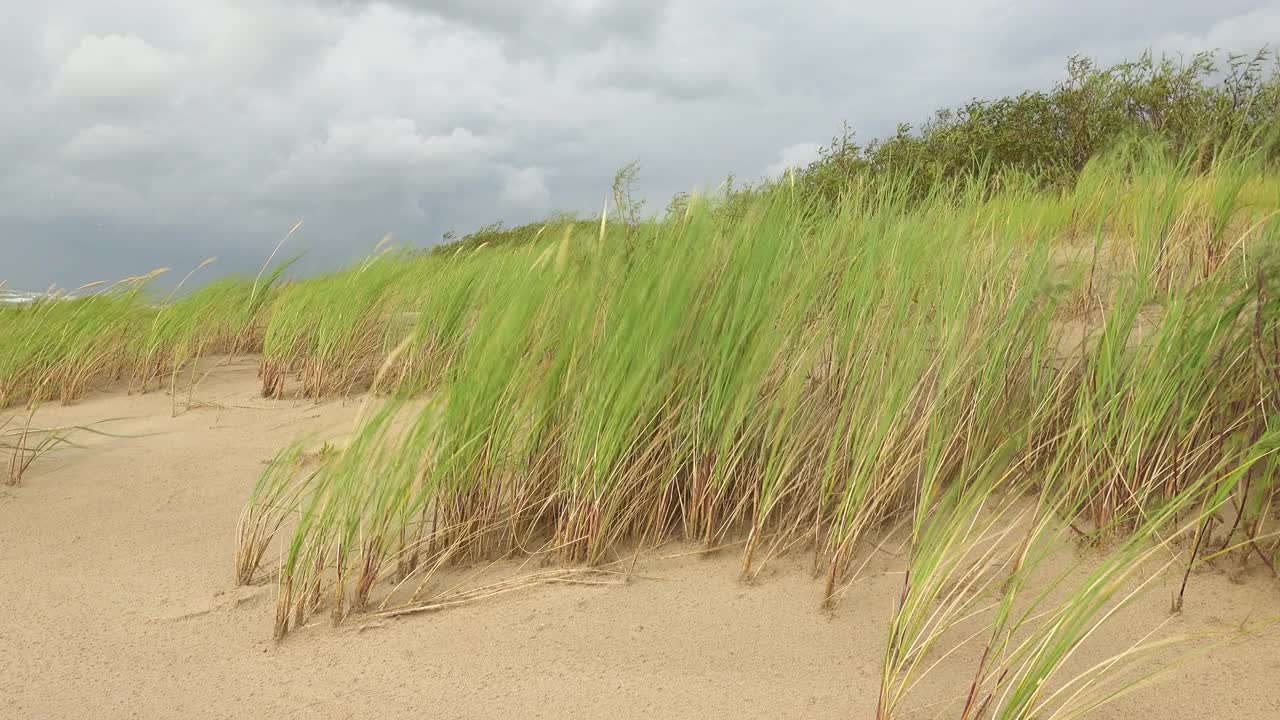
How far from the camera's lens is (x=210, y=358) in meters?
5.07

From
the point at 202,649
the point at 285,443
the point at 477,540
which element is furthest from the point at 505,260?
the point at 202,649

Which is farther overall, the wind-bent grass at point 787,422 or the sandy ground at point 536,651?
the wind-bent grass at point 787,422

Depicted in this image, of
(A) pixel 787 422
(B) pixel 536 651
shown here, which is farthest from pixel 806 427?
(B) pixel 536 651

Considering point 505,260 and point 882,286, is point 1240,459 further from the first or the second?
point 505,260

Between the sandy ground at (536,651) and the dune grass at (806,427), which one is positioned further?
the dune grass at (806,427)

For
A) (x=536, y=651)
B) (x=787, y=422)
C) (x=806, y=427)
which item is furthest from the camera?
(x=806, y=427)

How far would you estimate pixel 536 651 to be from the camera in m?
1.61

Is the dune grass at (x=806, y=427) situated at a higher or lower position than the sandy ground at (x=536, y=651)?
higher

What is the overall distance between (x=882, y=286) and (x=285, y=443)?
7.89ft

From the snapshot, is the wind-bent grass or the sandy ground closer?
the sandy ground

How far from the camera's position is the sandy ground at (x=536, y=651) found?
143 cm

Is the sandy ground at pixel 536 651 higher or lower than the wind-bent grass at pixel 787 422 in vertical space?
lower

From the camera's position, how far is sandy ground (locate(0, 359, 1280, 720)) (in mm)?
1434

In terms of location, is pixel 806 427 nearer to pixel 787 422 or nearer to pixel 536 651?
pixel 787 422
